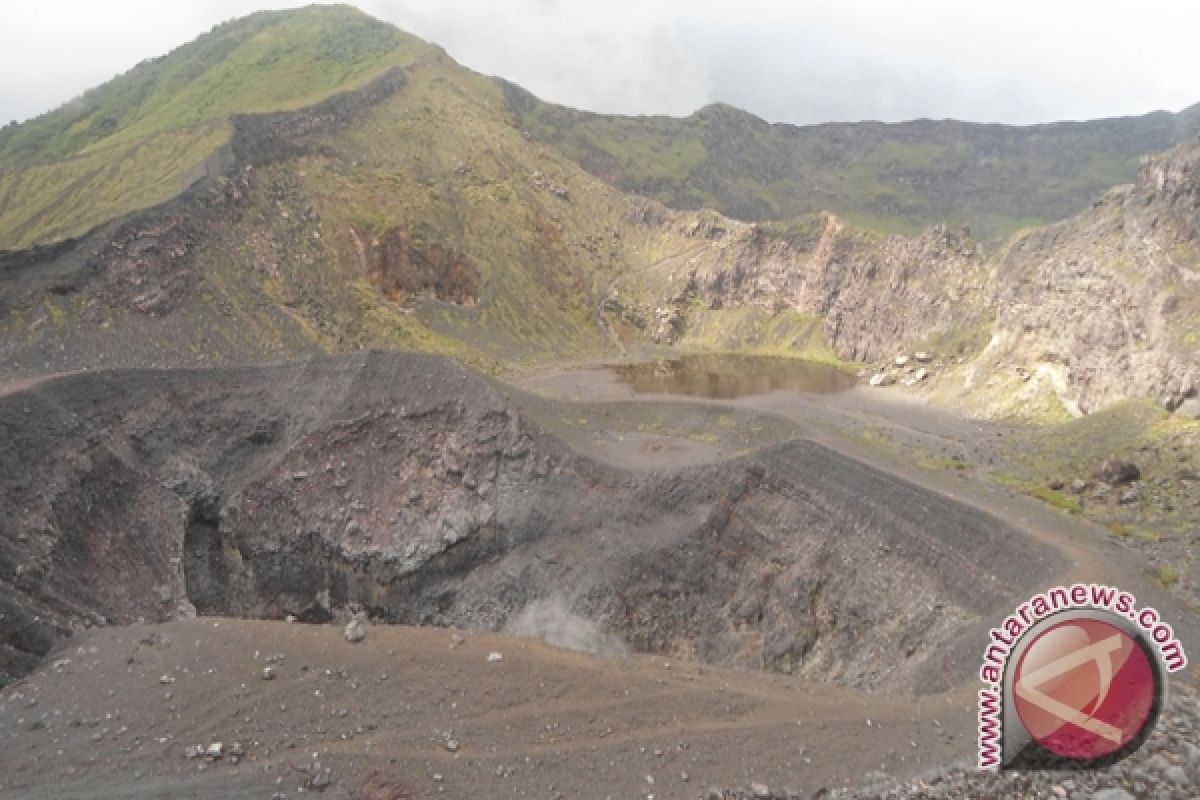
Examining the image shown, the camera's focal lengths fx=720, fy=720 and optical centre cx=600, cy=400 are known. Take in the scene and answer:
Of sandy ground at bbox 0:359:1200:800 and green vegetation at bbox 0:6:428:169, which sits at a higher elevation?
green vegetation at bbox 0:6:428:169

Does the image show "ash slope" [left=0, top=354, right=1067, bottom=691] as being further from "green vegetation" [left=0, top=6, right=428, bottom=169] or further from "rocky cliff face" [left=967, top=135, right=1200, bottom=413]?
"green vegetation" [left=0, top=6, right=428, bottom=169]

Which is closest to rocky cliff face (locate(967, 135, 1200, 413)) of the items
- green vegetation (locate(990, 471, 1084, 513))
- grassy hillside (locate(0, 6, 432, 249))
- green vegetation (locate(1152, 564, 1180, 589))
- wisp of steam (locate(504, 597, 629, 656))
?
green vegetation (locate(990, 471, 1084, 513))

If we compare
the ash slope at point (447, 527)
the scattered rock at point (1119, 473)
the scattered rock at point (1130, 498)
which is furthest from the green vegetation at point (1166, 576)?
the scattered rock at point (1119, 473)

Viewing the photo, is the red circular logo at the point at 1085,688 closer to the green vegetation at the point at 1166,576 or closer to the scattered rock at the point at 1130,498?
the green vegetation at the point at 1166,576

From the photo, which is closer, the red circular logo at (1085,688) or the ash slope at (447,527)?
the red circular logo at (1085,688)

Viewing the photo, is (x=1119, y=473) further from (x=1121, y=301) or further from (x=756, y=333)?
(x=756, y=333)

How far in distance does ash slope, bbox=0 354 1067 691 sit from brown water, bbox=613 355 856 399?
3476 cm

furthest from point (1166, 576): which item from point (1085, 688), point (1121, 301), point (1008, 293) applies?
point (1008, 293)

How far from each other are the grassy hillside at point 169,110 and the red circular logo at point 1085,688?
229ft

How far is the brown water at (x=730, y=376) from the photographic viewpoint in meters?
77.1

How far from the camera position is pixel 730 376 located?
88.6 meters

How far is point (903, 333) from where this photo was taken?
318ft

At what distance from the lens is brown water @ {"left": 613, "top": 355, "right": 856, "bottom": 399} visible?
77.1 meters

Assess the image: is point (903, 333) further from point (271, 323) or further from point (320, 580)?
point (320, 580)
